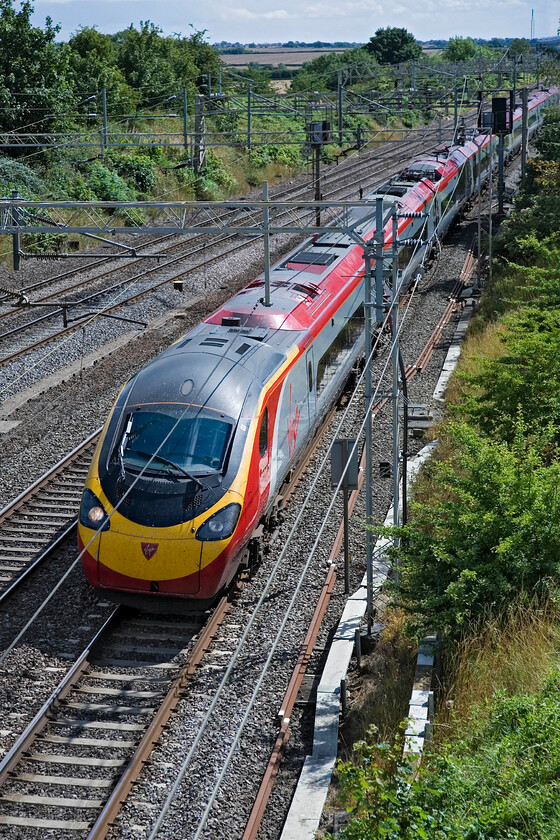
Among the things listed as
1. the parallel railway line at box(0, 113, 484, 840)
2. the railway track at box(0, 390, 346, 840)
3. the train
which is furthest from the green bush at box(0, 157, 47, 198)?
the parallel railway line at box(0, 113, 484, 840)

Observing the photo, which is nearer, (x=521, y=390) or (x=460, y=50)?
(x=521, y=390)

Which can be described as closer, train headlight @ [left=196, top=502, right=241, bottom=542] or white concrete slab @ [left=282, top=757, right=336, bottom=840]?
white concrete slab @ [left=282, top=757, right=336, bottom=840]

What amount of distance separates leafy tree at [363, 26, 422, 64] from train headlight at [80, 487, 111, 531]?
96.1m

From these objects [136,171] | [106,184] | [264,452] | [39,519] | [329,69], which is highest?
[329,69]

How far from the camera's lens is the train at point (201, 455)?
36.6 feet

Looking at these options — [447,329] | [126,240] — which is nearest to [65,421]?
[447,329]

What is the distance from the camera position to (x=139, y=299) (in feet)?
86.1

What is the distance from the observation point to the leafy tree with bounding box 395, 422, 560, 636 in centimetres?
978

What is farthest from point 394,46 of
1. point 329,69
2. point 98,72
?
point 98,72

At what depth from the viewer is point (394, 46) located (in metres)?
A: 100

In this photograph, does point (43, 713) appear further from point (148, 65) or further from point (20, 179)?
point (148, 65)

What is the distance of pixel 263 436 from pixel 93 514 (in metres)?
2.42

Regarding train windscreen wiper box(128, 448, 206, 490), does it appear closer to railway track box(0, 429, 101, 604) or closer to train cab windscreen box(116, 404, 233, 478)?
train cab windscreen box(116, 404, 233, 478)

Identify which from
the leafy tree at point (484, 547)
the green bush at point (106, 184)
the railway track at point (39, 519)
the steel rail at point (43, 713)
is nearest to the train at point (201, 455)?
the steel rail at point (43, 713)
